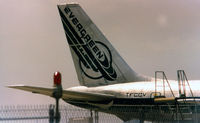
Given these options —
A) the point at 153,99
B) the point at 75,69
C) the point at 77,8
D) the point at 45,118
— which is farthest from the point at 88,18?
the point at 45,118

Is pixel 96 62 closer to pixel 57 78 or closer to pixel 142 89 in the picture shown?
pixel 142 89

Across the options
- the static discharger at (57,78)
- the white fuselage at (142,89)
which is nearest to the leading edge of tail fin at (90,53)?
the white fuselage at (142,89)

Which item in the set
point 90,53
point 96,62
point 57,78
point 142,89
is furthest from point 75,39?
point 57,78

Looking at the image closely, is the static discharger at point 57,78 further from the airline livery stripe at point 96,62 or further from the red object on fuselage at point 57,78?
the airline livery stripe at point 96,62

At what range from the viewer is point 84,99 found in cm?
2695

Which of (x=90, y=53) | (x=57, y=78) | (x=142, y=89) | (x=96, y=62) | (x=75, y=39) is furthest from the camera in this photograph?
(x=75, y=39)

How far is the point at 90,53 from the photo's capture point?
3100 centimetres

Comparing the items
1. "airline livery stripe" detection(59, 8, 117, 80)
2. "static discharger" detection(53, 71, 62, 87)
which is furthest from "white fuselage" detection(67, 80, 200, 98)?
"static discharger" detection(53, 71, 62, 87)

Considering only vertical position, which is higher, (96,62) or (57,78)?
(96,62)

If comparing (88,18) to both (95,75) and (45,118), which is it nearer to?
(95,75)

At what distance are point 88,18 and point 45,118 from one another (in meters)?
16.1

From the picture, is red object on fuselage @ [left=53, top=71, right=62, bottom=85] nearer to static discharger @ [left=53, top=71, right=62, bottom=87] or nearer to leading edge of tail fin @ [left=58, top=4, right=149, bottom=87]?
static discharger @ [left=53, top=71, right=62, bottom=87]

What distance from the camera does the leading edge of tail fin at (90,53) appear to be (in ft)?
99.3

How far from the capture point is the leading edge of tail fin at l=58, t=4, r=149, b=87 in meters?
30.3
